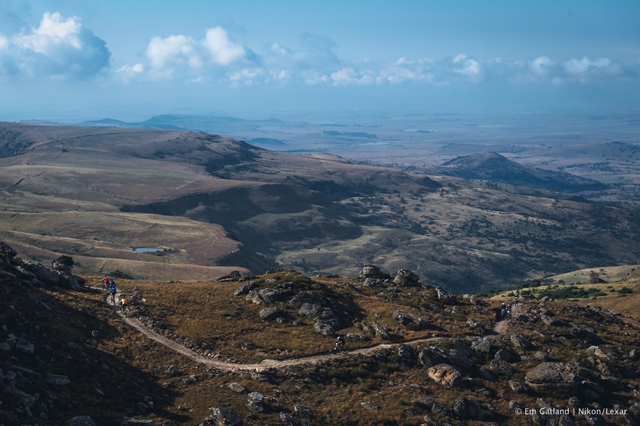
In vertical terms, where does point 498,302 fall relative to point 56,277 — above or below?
below

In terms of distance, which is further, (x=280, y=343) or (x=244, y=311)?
(x=244, y=311)

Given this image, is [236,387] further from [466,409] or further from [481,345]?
[481,345]

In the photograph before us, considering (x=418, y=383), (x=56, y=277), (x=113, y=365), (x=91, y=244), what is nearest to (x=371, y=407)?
(x=418, y=383)

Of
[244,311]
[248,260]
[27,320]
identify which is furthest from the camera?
[248,260]

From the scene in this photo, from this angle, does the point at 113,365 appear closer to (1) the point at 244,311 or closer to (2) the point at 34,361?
(2) the point at 34,361

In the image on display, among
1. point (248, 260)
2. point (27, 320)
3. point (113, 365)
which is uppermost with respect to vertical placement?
point (27, 320)

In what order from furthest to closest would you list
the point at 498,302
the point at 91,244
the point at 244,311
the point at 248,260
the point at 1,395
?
the point at 248,260 < the point at 91,244 < the point at 498,302 < the point at 244,311 < the point at 1,395

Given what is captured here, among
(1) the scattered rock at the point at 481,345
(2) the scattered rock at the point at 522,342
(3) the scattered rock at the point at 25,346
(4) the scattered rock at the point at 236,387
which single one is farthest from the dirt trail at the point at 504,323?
(3) the scattered rock at the point at 25,346

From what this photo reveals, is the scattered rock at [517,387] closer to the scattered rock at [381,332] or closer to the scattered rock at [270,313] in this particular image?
the scattered rock at [381,332]
